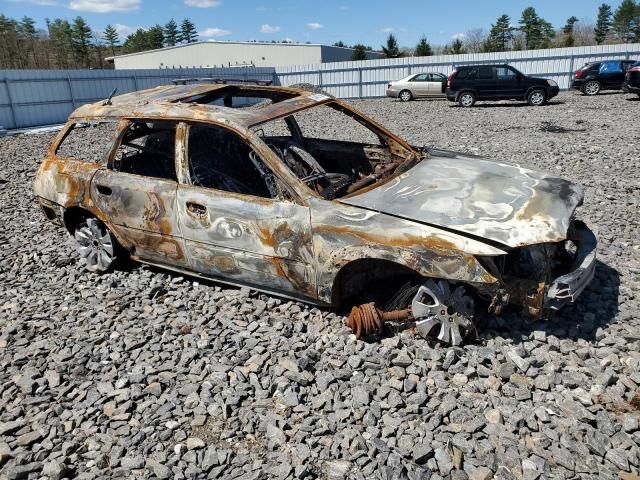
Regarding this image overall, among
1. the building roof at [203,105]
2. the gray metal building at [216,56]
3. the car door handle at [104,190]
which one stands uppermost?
the gray metal building at [216,56]

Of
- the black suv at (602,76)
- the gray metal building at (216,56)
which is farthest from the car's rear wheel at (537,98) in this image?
the gray metal building at (216,56)

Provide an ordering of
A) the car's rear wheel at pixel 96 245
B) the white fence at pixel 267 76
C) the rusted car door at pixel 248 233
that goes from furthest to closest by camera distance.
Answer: the white fence at pixel 267 76, the car's rear wheel at pixel 96 245, the rusted car door at pixel 248 233

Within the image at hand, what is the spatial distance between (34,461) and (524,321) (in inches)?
132

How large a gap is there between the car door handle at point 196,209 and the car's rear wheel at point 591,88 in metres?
22.2

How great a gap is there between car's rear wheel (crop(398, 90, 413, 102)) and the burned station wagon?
64.5 ft

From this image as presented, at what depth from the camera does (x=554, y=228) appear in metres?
3.32

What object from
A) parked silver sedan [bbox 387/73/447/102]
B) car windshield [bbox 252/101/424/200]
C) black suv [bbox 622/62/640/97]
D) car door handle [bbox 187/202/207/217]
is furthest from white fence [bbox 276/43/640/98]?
car door handle [bbox 187/202/207/217]

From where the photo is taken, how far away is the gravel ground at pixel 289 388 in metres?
2.75

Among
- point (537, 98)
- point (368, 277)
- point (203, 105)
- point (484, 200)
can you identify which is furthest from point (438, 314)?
point (537, 98)

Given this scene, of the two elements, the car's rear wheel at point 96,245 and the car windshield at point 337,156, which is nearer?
the car windshield at point 337,156

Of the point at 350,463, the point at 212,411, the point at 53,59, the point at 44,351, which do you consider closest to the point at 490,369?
the point at 350,463

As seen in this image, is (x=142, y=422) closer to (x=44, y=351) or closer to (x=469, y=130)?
(x=44, y=351)

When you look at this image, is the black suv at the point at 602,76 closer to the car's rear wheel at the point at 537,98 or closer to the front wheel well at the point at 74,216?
the car's rear wheel at the point at 537,98

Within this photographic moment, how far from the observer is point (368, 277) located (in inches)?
151
